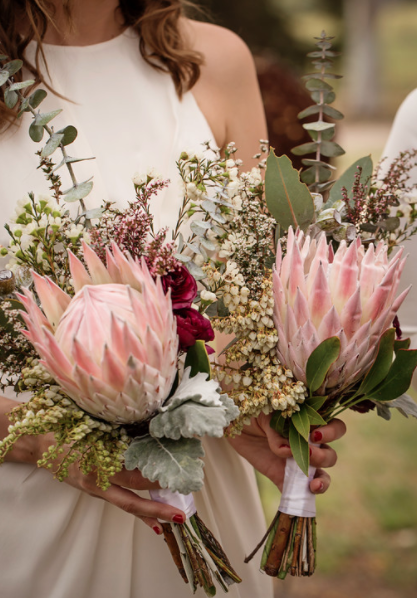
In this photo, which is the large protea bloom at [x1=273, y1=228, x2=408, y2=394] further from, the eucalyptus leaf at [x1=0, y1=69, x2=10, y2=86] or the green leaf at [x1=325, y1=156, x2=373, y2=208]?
the eucalyptus leaf at [x1=0, y1=69, x2=10, y2=86]

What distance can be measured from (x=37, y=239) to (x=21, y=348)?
A: 6.6 inches

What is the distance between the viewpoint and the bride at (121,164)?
3.85 ft

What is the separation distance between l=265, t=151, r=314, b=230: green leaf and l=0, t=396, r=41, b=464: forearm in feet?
1.99

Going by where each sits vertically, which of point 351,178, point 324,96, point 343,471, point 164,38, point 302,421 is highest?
point 164,38

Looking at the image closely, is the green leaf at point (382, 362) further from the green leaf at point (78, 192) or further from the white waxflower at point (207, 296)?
the green leaf at point (78, 192)

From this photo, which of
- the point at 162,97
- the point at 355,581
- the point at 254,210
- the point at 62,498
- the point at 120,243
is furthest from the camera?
the point at 355,581

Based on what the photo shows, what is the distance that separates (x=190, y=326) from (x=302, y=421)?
26cm

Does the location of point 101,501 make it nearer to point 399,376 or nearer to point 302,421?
point 302,421

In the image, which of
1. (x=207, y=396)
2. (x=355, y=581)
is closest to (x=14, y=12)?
(x=207, y=396)

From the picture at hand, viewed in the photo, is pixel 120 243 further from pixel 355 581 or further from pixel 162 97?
pixel 355 581

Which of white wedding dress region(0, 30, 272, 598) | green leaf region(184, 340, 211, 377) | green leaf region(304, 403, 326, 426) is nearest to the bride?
white wedding dress region(0, 30, 272, 598)

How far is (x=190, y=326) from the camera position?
859 mm

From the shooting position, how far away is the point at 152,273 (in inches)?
33.6

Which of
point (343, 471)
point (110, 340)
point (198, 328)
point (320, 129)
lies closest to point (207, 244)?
point (198, 328)
